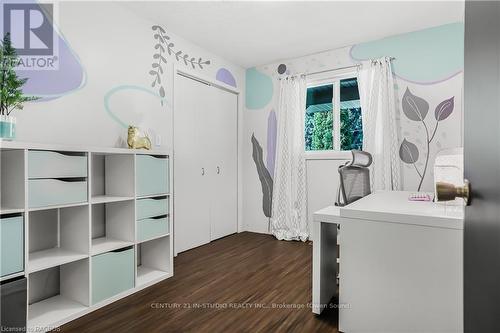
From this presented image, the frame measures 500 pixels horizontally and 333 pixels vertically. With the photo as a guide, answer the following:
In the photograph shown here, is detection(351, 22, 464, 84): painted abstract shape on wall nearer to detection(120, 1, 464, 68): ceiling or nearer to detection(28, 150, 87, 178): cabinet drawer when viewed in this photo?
detection(120, 1, 464, 68): ceiling

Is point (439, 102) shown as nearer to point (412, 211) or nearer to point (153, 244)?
point (412, 211)

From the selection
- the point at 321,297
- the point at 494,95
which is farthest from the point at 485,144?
the point at 321,297

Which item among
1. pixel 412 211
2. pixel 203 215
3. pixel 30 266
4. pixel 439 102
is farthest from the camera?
pixel 203 215

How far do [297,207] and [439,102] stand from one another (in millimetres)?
2011

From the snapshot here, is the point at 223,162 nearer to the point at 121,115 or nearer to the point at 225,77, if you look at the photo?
the point at 225,77

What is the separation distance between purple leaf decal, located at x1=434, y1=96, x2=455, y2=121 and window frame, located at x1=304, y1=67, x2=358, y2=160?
1000 mm

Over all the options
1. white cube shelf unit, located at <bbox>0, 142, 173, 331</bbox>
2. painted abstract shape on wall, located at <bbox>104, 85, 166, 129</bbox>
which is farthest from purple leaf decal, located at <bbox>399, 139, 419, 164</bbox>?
painted abstract shape on wall, located at <bbox>104, 85, 166, 129</bbox>

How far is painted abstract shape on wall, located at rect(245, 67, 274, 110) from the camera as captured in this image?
4.15 m

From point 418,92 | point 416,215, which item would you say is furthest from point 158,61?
point 418,92

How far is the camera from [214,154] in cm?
384

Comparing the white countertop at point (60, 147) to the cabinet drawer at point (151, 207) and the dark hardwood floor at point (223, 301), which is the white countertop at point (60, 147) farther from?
the dark hardwood floor at point (223, 301)

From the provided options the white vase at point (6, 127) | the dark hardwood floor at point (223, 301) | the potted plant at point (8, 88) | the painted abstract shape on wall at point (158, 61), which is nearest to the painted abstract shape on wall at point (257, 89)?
the painted abstract shape on wall at point (158, 61)

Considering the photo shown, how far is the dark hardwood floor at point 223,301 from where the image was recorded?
5.92ft

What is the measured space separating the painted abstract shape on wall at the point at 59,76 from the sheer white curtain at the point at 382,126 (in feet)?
9.59
